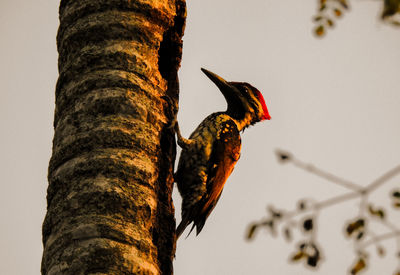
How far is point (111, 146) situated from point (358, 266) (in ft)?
5.66

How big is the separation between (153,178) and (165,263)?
471mm

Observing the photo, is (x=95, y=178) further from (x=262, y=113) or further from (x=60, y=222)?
(x=262, y=113)

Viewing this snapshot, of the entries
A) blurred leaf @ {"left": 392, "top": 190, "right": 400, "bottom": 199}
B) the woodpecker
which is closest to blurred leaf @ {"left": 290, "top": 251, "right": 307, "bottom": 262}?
blurred leaf @ {"left": 392, "top": 190, "right": 400, "bottom": 199}

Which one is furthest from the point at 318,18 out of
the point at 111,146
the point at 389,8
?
the point at 111,146

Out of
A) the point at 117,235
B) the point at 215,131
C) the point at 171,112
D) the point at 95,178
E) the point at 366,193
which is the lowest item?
the point at 366,193

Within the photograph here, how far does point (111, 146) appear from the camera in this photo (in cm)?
362

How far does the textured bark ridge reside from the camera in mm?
3332

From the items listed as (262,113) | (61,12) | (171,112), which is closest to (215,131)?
(262,113)

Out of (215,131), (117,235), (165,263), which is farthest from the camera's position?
(215,131)

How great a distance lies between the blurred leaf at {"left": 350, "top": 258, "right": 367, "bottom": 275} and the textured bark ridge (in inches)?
51.9

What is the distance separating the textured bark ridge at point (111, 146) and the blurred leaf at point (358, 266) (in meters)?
1.32

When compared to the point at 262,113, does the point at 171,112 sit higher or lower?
lower

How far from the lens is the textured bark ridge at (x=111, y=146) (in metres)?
3.33

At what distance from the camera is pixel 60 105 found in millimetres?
3941
